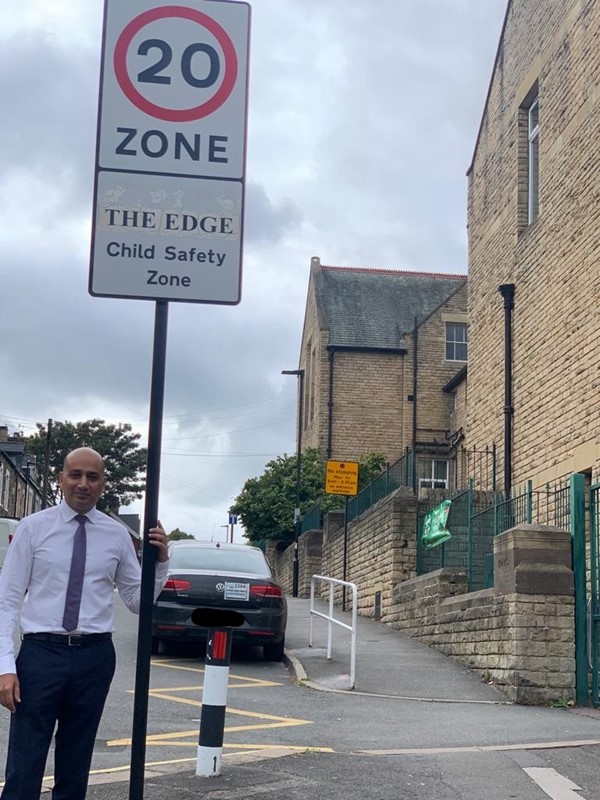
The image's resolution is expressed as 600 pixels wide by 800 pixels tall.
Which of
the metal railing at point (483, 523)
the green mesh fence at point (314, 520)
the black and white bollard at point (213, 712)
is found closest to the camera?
the black and white bollard at point (213, 712)

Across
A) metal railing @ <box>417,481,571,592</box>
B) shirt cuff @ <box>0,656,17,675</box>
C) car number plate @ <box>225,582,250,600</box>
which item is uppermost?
metal railing @ <box>417,481,571,592</box>

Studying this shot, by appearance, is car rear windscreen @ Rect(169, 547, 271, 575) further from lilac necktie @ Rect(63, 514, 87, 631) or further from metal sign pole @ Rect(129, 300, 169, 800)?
metal sign pole @ Rect(129, 300, 169, 800)

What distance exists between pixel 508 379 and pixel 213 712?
49.7 feet

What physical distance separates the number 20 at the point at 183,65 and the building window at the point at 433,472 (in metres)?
32.4

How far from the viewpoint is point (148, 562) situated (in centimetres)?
429

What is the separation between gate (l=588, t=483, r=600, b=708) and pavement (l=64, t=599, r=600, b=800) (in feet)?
1.63

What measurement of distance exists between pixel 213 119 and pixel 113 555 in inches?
72.0

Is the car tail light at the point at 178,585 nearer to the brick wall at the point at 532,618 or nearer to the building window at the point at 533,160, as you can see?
the brick wall at the point at 532,618

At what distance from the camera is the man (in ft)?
14.2

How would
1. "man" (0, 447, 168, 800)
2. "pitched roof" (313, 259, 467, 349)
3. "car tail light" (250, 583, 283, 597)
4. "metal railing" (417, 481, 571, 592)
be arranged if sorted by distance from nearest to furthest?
→ "man" (0, 447, 168, 800) → "metal railing" (417, 481, 571, 592) → "car tail light" (250, 583, 283, 597) → "pitched roof" (313, 259, 467, 349)

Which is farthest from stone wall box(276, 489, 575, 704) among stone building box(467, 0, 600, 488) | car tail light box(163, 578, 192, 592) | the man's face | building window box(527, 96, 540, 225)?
the man's face

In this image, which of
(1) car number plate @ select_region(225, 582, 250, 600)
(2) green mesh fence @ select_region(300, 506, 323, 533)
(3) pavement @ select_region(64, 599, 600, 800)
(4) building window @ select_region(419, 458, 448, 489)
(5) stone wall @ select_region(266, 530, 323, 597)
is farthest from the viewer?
(4) building window @ select_region(419, 458, 448, 489)

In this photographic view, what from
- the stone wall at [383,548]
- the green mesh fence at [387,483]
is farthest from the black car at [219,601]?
the green mesh fence at [387,483]

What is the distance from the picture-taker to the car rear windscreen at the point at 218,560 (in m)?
14.2
